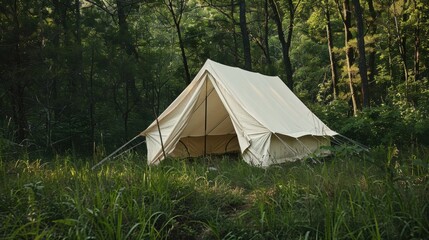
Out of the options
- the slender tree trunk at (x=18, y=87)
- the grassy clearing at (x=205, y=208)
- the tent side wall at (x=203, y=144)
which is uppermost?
the slender tree trunk at (x=18, y=87)

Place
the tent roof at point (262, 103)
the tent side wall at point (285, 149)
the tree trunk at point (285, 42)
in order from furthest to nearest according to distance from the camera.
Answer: the tree trunk at point (285, 42) → the tent roof at point (262, 103) → the tent side wall at point (285, 149)

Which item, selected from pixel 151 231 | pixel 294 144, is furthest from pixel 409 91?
pixel 151 231

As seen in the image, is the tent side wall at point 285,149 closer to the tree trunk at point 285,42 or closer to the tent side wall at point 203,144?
the tent side wall at point 203,144

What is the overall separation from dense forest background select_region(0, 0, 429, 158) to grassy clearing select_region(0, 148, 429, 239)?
5.09ft

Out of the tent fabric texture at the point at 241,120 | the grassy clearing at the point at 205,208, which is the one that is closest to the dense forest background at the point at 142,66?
the tent fabric texture at the point at 241,120

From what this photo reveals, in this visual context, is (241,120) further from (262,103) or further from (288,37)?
(288,37)

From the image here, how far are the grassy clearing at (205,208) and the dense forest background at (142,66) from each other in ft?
5.09

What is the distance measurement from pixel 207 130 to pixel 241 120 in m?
2.43

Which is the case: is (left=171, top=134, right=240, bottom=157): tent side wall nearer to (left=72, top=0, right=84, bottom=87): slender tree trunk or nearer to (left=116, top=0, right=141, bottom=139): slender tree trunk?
(left=116, top=0, right=141, bottom=139): slender tree trunk

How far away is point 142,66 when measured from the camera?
13.5 m

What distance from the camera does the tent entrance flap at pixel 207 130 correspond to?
8.39 metres

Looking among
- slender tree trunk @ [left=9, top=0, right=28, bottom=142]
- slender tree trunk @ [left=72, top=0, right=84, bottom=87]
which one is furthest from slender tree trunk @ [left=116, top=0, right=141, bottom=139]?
slender tree trunk @ [left=9, top=0, right=28, bottom=142]

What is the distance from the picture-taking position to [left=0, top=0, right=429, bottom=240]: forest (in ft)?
8.54

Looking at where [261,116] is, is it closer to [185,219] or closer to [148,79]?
[185,219]
